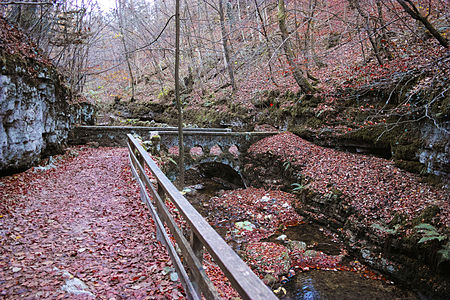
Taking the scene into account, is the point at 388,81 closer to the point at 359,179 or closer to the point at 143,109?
the point at 359,179

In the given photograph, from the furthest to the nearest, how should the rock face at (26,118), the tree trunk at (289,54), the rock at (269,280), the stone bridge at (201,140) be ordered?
the stone bridge at (201,140) < the tree trunk at (289,54) < the rock face at (26,118) < the rock at (269,280)

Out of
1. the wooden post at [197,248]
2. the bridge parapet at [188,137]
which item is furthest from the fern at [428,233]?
the bridge parapet at [188,137]

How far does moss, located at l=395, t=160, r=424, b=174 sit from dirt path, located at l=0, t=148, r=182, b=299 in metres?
8.40

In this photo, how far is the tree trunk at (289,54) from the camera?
12000mm

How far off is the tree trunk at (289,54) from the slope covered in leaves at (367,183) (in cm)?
321

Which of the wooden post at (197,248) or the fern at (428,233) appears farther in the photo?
the fern at (428,233)

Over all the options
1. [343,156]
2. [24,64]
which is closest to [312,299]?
[343,156]

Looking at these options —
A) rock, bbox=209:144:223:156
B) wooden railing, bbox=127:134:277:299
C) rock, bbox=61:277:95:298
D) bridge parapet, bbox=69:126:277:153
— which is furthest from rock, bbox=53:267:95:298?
rock, bbox=209:144:223:156

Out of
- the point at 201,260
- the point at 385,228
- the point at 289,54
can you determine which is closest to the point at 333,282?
the point at 385,228

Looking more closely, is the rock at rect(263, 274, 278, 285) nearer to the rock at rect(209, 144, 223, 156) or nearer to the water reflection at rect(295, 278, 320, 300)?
the water reflection at rect(295, 278, 320, 300)

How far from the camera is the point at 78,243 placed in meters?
4.04

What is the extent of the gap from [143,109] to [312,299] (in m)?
25.9

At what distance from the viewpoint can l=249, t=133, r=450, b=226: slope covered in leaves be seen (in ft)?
23.5

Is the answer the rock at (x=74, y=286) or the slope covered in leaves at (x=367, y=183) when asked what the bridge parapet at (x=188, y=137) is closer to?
the slope covered in leaves at (x=367, y=183)
